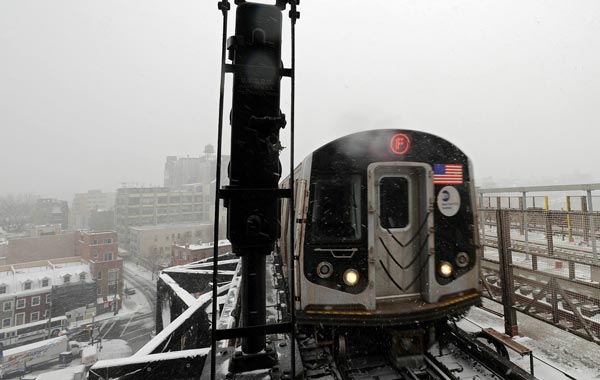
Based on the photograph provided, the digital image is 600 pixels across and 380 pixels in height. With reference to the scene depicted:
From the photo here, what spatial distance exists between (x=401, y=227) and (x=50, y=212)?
75363mm

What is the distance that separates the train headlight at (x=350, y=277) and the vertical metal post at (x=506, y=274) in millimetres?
4485

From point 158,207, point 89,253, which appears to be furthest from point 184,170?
point 89,253

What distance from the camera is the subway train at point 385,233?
13.1 feet

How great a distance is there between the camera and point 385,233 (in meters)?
4.42

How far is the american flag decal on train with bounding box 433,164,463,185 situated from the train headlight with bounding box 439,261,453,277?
1243 mm

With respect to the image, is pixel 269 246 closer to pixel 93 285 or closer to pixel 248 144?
pixel 248 144

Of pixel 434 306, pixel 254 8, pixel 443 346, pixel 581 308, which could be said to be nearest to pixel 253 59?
pixel 254 8

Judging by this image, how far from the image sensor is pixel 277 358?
2207mm

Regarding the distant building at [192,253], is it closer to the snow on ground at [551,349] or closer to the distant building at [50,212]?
the snow on ground at [551,349]

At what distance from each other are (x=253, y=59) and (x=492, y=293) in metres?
7.97

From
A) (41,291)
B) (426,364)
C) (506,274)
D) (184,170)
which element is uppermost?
(184,170)

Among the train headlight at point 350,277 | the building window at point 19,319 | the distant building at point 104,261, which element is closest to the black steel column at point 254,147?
the train headlight at point 350,277

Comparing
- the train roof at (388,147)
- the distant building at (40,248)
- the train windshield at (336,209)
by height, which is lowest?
the distant building at (40,248)

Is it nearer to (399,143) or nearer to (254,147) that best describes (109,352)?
(399,143)
